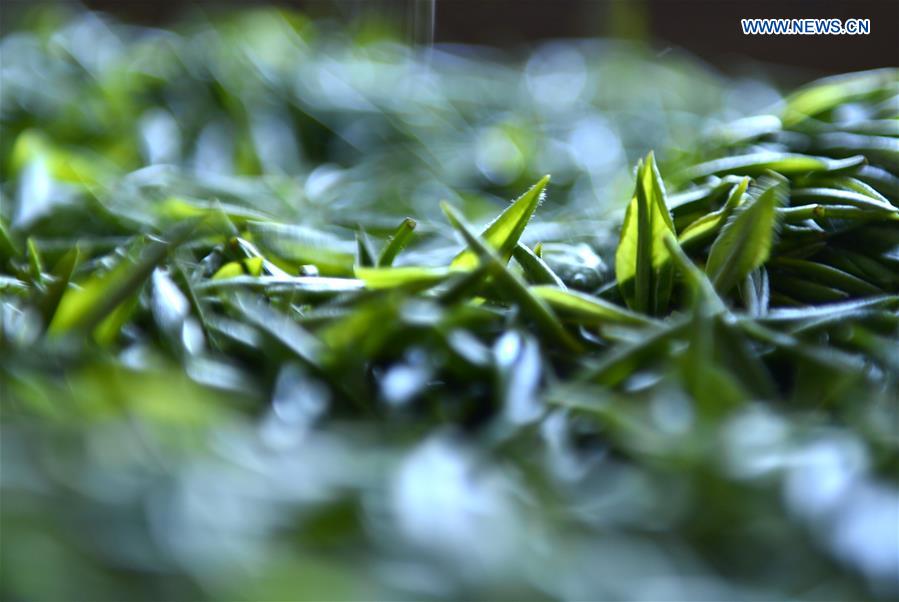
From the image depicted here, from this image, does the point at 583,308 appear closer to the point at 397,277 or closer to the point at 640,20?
the point at 397,277

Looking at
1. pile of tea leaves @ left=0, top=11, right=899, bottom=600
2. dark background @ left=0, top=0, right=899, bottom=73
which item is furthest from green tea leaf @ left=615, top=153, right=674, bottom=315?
dark background @ left=0, top=0, right=899, bottom=73

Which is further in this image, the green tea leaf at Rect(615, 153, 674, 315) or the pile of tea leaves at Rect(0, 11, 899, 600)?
the green tea leaf at Rect(615, 153, 674, 315)

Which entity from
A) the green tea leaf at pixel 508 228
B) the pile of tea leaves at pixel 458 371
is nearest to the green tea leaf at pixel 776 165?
the pile of tea leaves at pixel 458 371

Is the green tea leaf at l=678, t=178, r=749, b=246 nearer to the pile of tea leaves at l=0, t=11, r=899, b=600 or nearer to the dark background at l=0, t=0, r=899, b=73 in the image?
the pile of tea leaves at l=0, t=11, r=899, b=600

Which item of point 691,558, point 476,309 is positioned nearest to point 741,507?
point 691,558

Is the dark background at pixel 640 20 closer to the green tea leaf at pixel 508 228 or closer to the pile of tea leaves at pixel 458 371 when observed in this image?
the pile of tea leaves at pixel 458 371
